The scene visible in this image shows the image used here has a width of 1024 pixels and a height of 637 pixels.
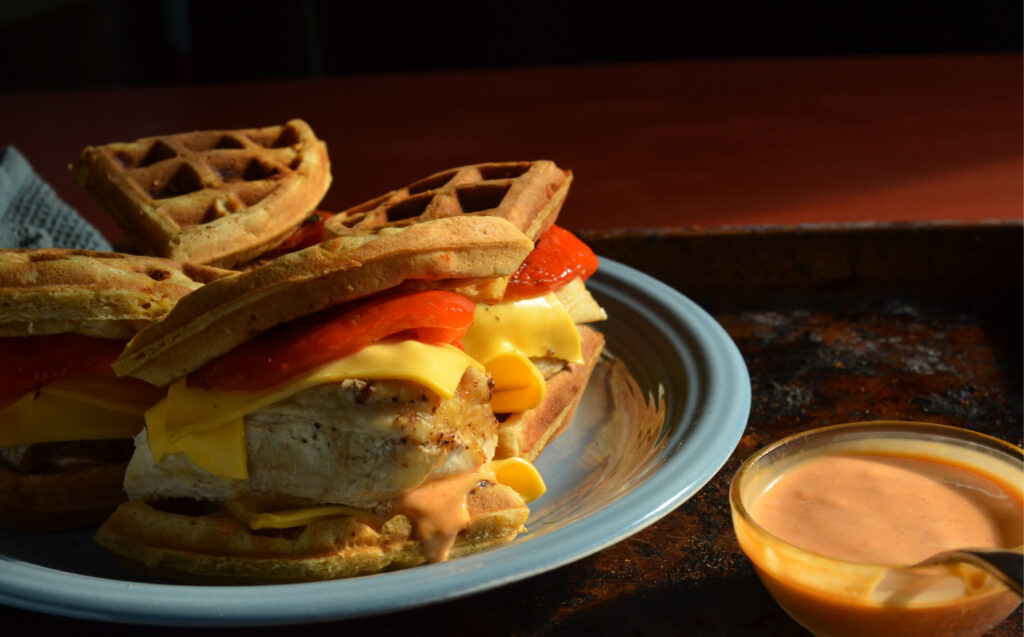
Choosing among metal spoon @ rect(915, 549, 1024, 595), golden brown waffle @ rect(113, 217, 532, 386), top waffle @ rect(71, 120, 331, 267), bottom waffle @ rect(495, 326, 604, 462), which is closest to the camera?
metal spoon @ rect(915, 549, 1024, 595)

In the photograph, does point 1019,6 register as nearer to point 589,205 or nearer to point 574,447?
point 589,205

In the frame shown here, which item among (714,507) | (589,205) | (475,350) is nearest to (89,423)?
(475,350)

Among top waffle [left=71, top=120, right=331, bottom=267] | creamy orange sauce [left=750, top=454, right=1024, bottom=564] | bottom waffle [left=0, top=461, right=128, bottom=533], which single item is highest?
top waffle [left=71, top=120, right=331, bottom=267]

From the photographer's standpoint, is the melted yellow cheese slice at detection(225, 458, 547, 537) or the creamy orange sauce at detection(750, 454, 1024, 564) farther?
the melted yellow cheese slice at detection(225, 458, 547, 537)

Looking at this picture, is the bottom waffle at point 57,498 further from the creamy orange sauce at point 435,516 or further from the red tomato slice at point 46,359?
the creamy orange sauce at point 435,516

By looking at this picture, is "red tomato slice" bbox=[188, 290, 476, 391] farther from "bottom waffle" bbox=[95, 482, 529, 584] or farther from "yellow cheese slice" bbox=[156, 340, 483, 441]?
"bottom waffle" bbox=[95, 482, 529, 584]

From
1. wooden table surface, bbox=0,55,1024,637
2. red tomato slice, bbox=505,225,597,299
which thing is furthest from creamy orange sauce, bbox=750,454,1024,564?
red tomato slice, bbox=505,225,597,299
